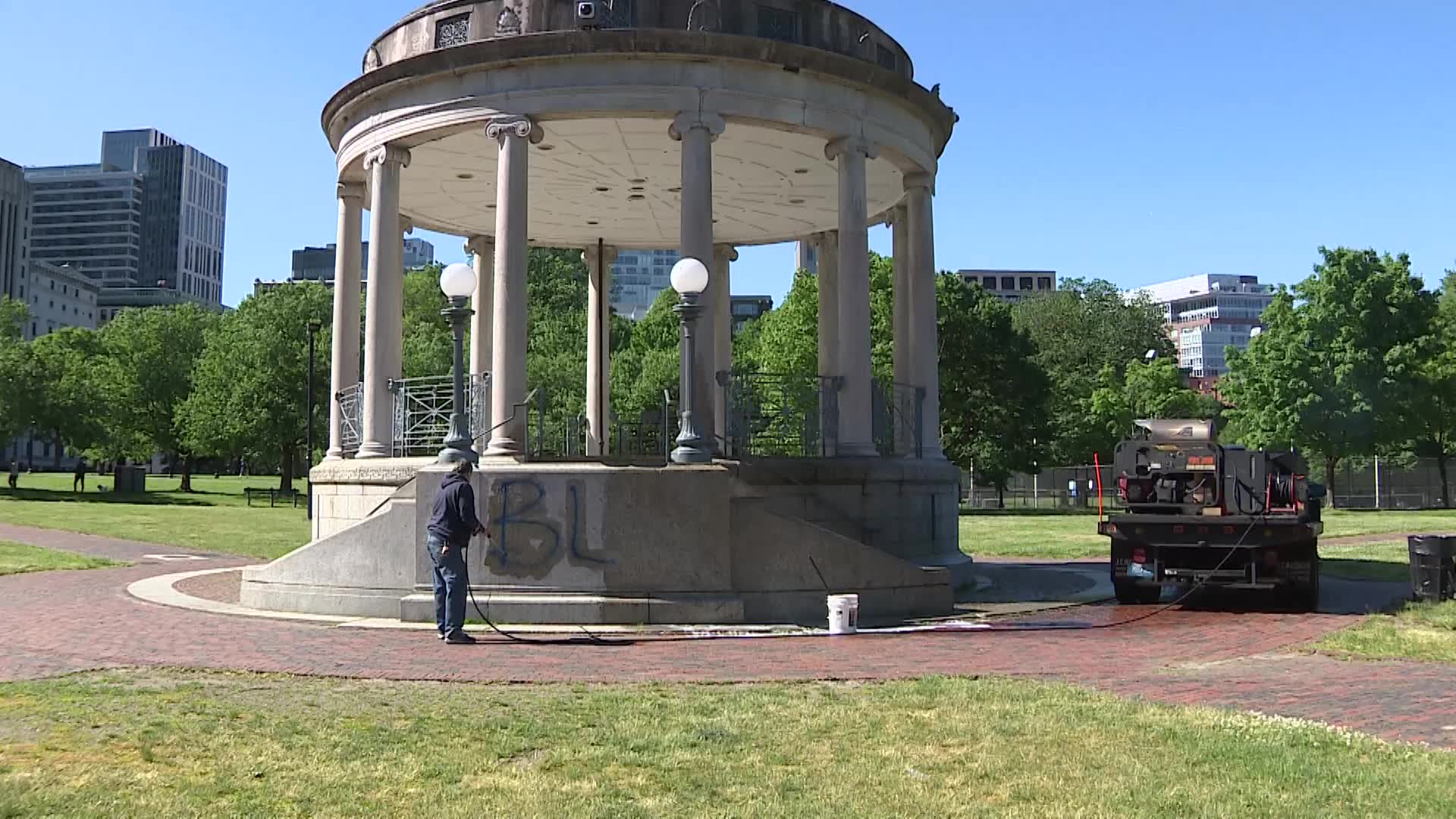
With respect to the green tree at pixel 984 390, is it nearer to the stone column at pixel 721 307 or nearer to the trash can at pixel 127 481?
the stone column at pixel 721 307

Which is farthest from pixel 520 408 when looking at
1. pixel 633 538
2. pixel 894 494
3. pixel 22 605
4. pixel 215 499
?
pixel 215 499

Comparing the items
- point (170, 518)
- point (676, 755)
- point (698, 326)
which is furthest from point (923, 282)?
point (170, 518)

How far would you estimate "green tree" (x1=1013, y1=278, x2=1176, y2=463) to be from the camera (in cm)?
8319

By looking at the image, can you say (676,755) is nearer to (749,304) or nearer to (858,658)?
(858,658)

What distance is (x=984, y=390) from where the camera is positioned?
55000 millimetres

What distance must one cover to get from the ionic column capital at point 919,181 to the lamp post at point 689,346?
6.56 metres

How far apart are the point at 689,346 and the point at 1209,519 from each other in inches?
286

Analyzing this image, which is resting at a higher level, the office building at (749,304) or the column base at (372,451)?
the office building at (749,304)

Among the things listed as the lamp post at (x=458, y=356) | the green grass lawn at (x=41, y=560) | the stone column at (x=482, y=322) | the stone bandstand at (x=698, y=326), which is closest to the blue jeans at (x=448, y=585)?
the stone bandstand at (x=698, y=326)

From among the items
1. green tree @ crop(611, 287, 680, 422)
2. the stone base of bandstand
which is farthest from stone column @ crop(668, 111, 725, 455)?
green tree @ crop(611, 287, 680, 422)

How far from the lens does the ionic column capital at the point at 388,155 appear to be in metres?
18.4

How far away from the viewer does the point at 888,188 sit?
2258cm

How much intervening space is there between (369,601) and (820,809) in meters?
9.73

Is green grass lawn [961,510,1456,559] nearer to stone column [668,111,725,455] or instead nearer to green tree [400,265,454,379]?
stone column [668,111,725,455]
